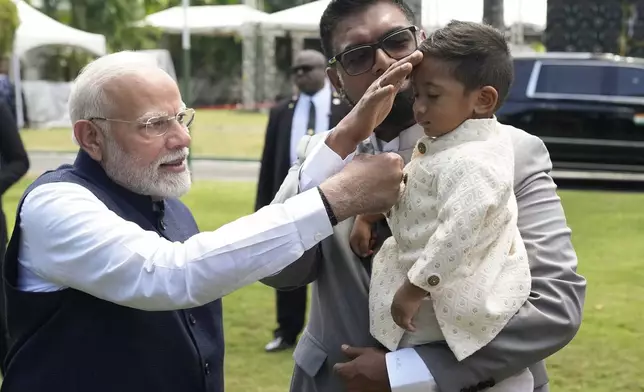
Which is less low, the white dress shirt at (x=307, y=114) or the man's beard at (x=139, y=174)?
the man's beard at (x=139, y=174)

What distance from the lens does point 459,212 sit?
1.62 metres

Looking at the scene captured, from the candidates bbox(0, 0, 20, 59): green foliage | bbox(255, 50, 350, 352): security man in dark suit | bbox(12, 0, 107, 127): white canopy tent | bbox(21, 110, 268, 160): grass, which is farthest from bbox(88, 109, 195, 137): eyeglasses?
bbox(12, 0, 107, 127): white canopy tent

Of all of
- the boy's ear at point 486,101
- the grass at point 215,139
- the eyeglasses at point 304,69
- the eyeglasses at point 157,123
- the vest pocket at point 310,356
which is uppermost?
the boy's ear at point 486,101

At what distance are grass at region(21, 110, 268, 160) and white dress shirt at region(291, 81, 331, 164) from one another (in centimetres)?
1007

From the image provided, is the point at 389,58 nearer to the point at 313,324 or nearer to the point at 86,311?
the point at 313,324

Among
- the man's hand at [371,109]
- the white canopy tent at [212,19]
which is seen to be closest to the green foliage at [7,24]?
the white canopy tent at [212,19]

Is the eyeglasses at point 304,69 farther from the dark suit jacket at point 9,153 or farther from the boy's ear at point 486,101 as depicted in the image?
the boy's ear at point 486,101

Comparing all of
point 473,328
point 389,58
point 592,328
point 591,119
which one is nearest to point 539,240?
point 473,328

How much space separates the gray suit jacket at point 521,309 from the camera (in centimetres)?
173

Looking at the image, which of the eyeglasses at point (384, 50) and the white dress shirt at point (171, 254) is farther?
the eyeglasses at point (384, 50)

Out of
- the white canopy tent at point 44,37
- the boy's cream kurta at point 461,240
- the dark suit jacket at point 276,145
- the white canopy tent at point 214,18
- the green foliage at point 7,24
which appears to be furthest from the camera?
the white canopy tent at point 214,18

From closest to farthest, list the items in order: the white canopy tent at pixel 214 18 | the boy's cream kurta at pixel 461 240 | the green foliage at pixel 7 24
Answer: the boy's cream kurta at pixel 461 240, the green foliage at pixel 7 24, the white canopy tent at pixel 214 18

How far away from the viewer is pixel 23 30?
2373 cm

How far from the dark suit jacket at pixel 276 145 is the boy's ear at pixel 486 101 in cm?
441
